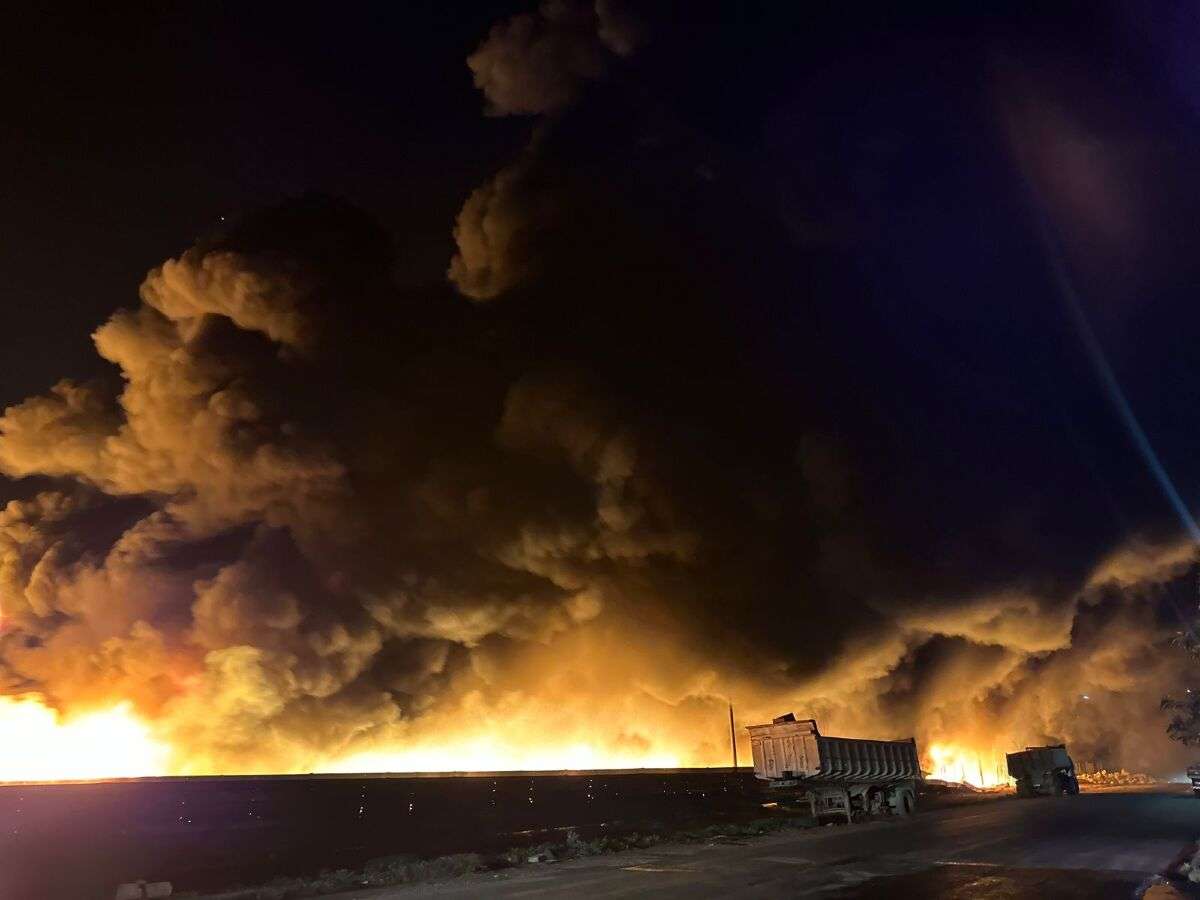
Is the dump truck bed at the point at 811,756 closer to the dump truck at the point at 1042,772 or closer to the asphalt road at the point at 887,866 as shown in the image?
the asphalt road at the point at 887,866

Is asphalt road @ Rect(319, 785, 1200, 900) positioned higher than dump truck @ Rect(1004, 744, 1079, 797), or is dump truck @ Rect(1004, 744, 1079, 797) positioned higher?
dump truck @ Rect(1004, 744, 1079, 797)

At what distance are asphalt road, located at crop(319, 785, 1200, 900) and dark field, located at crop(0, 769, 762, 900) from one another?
2795 millimetres

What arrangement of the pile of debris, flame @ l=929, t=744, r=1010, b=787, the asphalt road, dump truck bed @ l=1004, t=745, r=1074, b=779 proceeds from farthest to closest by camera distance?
the pile of debris → flame @ l=929, t=744, r=1010, b=787 → dump truck bed @ l=1004, t=745, r=1074, b=779 → the asphalt road

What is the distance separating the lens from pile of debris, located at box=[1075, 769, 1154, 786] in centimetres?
6626

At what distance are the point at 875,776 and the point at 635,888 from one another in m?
21.8

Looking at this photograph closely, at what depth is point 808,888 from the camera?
609 inches

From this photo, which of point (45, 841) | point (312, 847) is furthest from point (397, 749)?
point (45, 841)

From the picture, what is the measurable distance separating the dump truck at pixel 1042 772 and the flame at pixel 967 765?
1070 centimetres

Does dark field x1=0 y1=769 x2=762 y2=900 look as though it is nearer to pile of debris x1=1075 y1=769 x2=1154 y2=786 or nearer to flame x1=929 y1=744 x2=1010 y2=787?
flame x1=929 y1=744 x2=1010 y2=787

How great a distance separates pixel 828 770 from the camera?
31312 millimetres

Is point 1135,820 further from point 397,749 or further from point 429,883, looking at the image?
point 397,749

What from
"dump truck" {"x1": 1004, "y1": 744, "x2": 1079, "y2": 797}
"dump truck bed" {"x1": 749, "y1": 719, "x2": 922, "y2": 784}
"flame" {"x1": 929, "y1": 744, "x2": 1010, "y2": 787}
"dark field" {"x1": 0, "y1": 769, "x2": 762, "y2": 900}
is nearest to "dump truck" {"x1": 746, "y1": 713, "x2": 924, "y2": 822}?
"dump truck bed" {"x1": 749, "y1": 719, "x2": 922, "y2": 784}

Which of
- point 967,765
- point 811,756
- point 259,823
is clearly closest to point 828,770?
point 811,756

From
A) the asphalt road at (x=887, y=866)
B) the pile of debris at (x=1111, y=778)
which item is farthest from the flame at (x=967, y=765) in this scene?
the asphalt road at (x=887, y=866)
